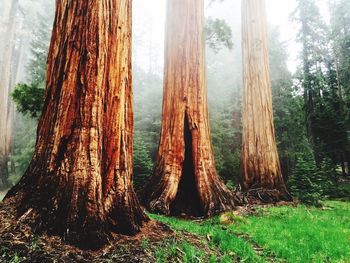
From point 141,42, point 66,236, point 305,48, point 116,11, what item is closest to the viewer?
point 66,236

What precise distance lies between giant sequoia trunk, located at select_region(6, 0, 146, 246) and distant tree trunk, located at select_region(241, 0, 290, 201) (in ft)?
17.3

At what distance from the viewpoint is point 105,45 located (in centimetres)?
296

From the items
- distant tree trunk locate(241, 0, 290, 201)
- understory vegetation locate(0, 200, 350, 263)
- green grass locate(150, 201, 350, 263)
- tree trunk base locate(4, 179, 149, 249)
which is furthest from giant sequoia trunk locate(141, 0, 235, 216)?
tree trunk base locate(4, 179, 149, 249)

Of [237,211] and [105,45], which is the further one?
[237,211]

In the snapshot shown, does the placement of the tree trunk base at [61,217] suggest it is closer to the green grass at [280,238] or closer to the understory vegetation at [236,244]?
the understory vegetation at [236,244]

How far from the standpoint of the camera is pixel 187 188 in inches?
250

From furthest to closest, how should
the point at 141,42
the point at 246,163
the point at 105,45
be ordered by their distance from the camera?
the point at 141,42 < the point at 246,163 < the point at 105,45

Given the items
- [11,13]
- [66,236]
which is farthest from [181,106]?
[11,13]

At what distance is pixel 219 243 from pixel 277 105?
Result: 14.8m

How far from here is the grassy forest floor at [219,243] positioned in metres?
2.21

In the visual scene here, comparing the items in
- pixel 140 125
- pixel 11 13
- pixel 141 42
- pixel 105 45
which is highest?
pixel 141 42

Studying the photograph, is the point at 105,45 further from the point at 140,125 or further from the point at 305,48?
the point at 305,48

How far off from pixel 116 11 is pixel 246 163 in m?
5.94

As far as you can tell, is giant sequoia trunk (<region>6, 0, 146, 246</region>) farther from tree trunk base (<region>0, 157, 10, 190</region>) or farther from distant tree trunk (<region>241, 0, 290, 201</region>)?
tree trunk base (<region>0, 157, 10, 190</region>)
